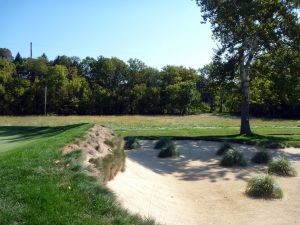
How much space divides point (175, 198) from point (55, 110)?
5457 cm

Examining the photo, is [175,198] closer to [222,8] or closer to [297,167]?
[297,167]

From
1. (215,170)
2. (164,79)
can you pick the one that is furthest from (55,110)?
(215,170)

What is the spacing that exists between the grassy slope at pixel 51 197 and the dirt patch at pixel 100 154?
897 mm

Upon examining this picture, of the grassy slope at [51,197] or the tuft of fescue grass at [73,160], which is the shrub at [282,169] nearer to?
the tuft of fescue grass at [73,160]

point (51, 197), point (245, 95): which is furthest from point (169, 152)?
point (51, 197)

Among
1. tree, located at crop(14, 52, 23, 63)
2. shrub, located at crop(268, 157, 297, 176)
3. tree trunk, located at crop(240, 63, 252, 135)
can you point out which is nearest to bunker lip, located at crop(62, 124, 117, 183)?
shrub, located at crop(268, 157, 297, 176)

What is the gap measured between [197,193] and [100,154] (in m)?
3.20

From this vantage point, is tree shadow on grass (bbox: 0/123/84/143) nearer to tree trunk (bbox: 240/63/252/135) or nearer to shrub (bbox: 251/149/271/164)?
shrub (bbox: 251/149/271/164)

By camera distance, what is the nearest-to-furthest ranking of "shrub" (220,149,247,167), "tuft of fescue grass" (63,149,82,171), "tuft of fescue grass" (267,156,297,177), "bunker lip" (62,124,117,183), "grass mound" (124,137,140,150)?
"tuft of fescue grass" (63,149,82,171) → "bunker lip" (62,124,117,183) → "tuft of fescue grass" (267,156,297,177) → "shrub" (220,149,247,167) → "grass mound" (124,137,140,150)

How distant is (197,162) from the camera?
655 inches

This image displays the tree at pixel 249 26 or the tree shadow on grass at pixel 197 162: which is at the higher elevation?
the tree at pixel 249 26

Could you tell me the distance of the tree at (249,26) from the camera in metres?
23.3

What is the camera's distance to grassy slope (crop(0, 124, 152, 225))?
5645 mm

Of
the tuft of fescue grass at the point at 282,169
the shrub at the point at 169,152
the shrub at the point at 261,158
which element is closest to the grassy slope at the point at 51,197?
the tuft of fescue grass at the point at 282,169
